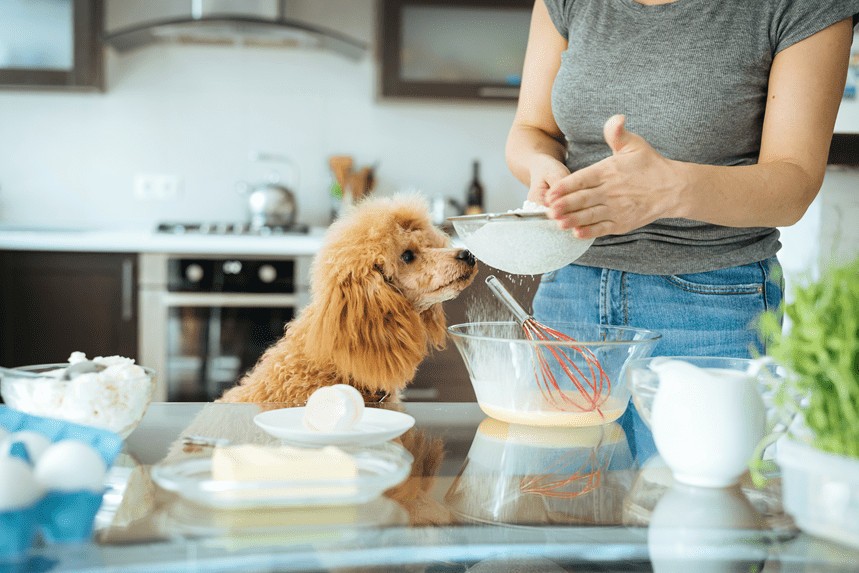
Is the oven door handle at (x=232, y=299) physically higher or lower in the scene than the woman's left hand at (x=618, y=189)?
lower

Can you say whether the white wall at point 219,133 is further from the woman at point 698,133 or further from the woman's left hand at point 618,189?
the woman's left hand at point 618,189

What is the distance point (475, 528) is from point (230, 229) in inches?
101

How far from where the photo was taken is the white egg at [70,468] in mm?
601

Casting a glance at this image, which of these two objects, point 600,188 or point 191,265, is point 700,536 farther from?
point 191,265

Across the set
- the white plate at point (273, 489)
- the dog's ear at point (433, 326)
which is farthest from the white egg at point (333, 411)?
the dog's ear at point (433, 326)

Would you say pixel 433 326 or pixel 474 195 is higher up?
pixel 474 195

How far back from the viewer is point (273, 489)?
60cm

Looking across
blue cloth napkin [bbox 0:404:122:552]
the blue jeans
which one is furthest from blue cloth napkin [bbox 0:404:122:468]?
the blue jeans

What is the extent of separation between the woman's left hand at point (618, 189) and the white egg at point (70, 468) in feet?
1.78

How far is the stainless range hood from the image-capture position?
2891 millimetres

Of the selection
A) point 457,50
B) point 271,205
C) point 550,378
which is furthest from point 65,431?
point 457,50

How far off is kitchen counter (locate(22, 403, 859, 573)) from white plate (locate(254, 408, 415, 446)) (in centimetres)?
5

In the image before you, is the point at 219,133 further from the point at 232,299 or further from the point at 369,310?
the point at 369,310

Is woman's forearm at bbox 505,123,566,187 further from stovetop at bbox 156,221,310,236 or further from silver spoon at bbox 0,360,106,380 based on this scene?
stovetop at bbox 156,221,310,236
